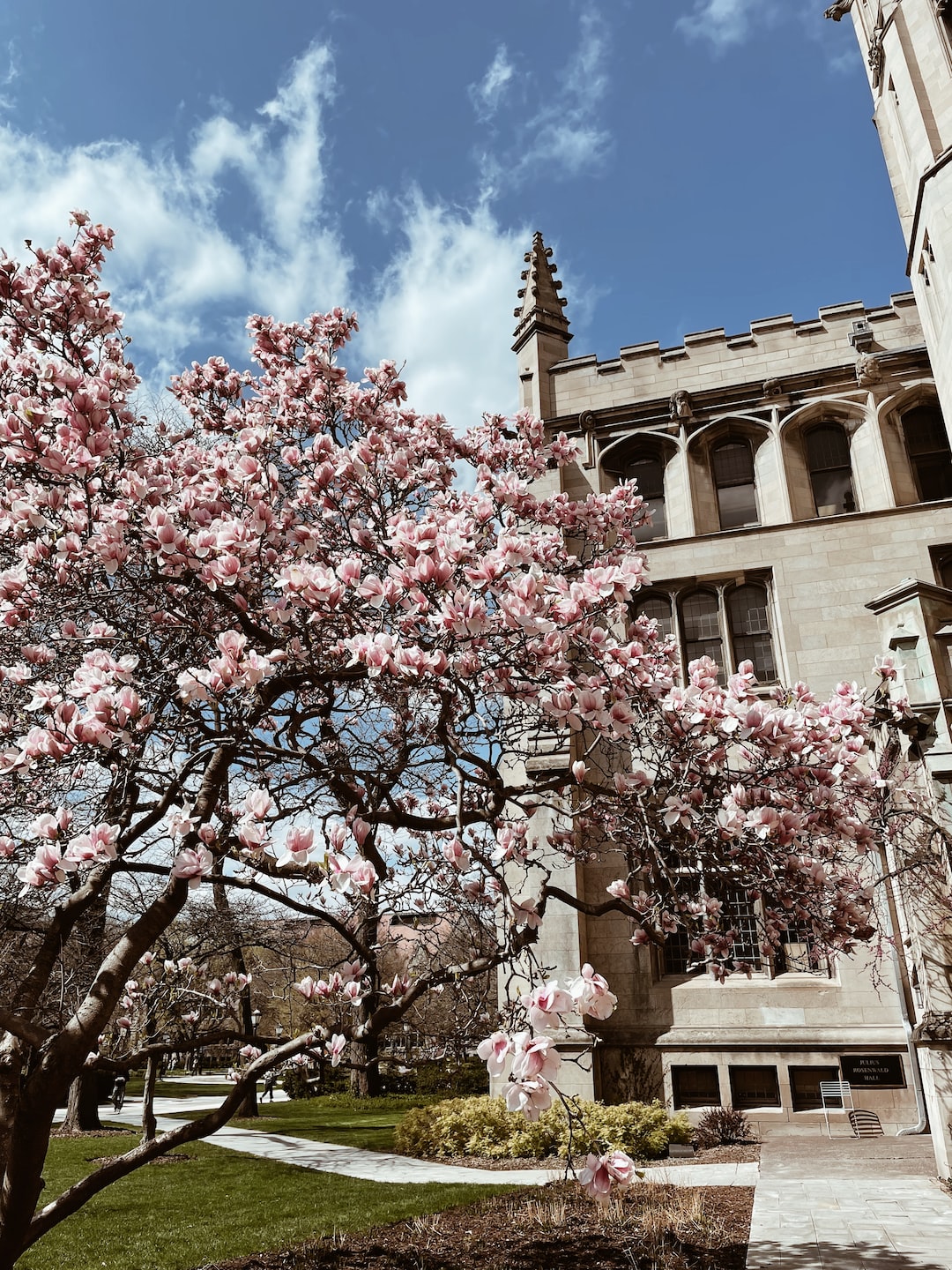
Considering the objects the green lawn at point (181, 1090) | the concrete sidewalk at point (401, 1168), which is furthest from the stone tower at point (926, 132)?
the green lawn at point (181, 1090)

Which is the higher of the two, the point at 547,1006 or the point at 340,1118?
the point at 547,1006

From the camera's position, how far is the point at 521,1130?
11.8 meters

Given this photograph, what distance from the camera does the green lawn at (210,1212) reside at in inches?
290

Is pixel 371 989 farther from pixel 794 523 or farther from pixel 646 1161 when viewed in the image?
pixel 794 523

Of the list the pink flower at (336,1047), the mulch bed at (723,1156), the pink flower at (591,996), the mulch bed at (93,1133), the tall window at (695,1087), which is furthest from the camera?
the mulch bed at (93,1133)

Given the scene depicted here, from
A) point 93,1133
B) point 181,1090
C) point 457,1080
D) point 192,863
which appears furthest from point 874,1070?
point 181,1090

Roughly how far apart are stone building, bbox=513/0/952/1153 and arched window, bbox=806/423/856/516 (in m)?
0.03

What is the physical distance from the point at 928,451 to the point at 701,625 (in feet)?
17.1

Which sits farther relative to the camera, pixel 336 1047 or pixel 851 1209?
pixel 851 1209

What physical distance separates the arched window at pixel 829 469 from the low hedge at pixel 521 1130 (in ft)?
35.3

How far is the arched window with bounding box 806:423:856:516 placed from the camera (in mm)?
15445

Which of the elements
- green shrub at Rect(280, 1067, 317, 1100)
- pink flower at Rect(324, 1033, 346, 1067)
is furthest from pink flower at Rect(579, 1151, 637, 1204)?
green shrub at Rect(280, 1067, 317, 1100)

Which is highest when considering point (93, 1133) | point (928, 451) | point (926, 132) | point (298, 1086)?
point (926, 132)

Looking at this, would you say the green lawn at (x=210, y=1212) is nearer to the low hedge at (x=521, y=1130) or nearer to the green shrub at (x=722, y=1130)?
the low hedge at (x=521, y=1130)
